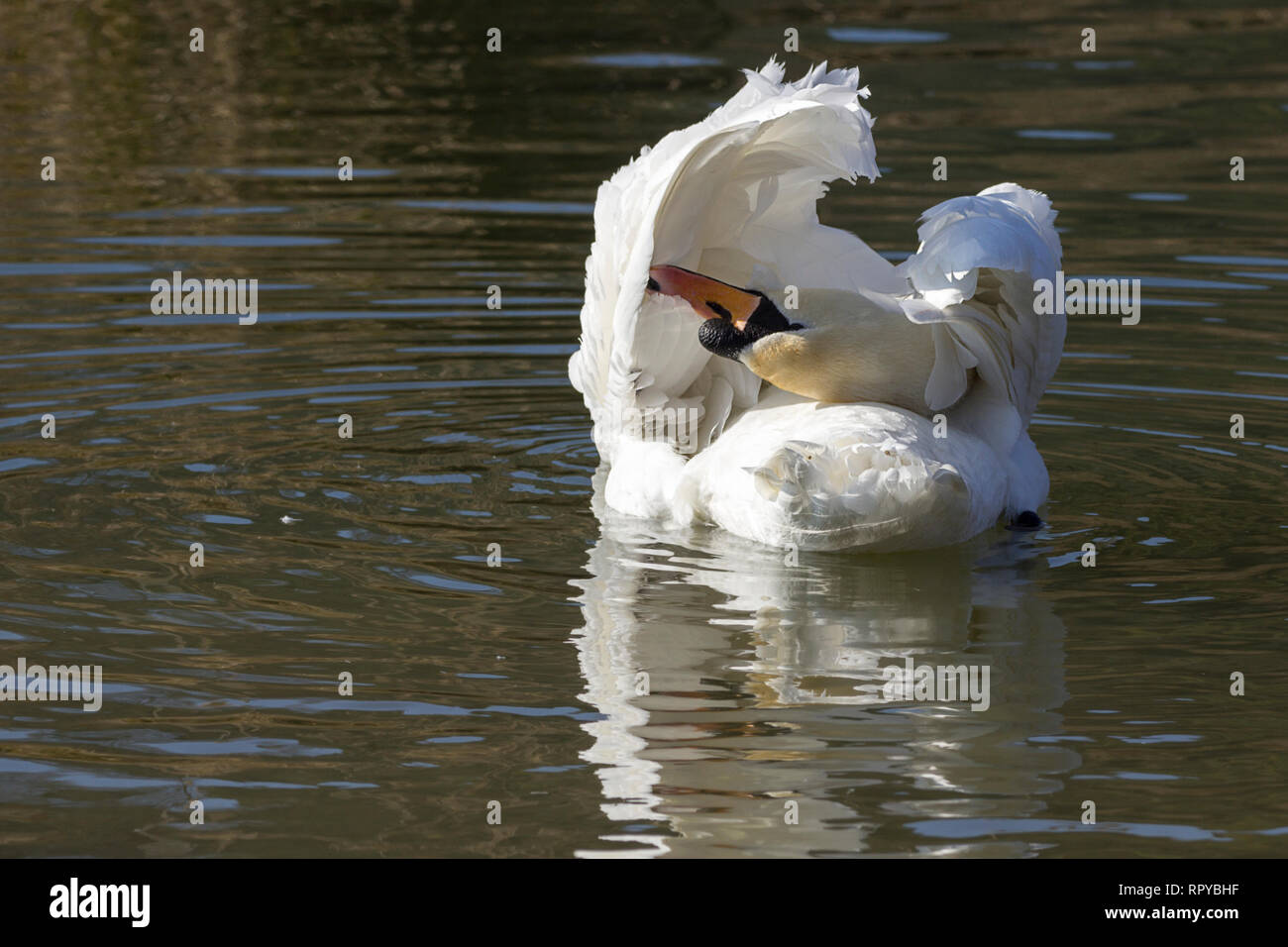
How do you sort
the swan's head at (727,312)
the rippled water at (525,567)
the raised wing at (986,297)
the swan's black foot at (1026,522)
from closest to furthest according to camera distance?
the rippled water at (525,567), the raised wing at (986,297), the swan's head at (727,312), the swan's black foot at (1026,522)

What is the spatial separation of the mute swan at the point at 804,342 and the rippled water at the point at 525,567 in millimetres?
339

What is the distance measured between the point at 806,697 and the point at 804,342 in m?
1.70

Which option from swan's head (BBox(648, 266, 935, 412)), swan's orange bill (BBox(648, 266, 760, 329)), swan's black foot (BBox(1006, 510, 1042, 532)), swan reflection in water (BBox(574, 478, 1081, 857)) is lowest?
swan reflection in water (BBox(574, 478, 1081, 857))

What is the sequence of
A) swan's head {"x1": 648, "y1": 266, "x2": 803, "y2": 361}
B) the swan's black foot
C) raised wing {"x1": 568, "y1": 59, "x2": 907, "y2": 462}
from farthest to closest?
the swan's black foot < swan's head {"x1": 648, "y1": 266, "x2": 803, "y2": 361} < raised wing {"x1": 568, "y1": 59, "x2": 907, "y2": 462}

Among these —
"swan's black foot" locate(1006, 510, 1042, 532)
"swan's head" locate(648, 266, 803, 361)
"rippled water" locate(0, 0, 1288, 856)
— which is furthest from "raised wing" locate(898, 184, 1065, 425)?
"rippled water" locate(0, 0, 1288, 856)

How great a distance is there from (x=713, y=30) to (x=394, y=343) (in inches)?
433

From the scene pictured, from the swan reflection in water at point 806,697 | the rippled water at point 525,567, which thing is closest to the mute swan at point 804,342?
the swan reflection in water at point 806,697

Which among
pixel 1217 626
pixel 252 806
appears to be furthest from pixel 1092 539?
pixel 252 806

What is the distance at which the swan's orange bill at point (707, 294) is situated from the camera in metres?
7.70

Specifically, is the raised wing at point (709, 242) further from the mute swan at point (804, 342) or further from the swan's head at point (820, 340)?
the swan's head at point (820, 340)

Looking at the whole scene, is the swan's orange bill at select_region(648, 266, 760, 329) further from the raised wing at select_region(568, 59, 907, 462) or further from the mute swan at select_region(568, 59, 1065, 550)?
the raised wing at select_region(568, 59, 907, 462)

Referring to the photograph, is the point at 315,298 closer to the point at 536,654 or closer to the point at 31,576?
the point at 31,576

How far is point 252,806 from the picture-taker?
5.53 metres

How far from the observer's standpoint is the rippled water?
18.4 feet
